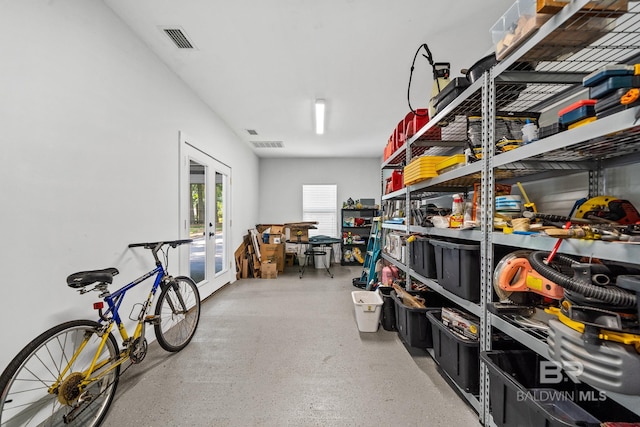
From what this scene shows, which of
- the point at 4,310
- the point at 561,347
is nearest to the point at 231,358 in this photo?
the point at 4,310

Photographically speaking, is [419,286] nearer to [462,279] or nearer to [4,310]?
[462,279]

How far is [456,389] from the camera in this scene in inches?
70.8

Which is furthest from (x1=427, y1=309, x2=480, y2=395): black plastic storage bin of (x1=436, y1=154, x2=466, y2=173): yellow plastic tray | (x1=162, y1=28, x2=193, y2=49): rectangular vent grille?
(x1=162, y1=28, x2=193, y2=49): rectangular vent grille

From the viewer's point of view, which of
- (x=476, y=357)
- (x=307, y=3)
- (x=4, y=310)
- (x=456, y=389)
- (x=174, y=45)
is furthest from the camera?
(x=174, y=45)

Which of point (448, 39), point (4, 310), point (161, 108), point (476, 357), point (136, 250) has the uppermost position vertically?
point (448, 39)

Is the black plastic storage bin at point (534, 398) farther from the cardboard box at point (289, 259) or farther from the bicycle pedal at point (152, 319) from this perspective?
the cardboard box at point (289, 259)

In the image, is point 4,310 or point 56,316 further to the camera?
point 56,316

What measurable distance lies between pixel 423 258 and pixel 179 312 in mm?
2257

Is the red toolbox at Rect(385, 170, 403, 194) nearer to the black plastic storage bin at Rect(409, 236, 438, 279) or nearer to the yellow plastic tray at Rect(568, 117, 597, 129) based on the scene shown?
the black plastic storage bin at Rect(409, 236, 438, 279)

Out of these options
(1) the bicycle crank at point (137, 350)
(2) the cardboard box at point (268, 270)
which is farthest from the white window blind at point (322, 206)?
(1) the bicycle crank at point (137, 350)

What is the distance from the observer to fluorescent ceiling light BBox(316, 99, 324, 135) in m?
3.60

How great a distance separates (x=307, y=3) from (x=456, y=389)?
3.02m

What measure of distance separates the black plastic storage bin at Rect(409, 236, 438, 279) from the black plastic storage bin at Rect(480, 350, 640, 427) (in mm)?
792

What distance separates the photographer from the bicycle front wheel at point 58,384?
133cm
